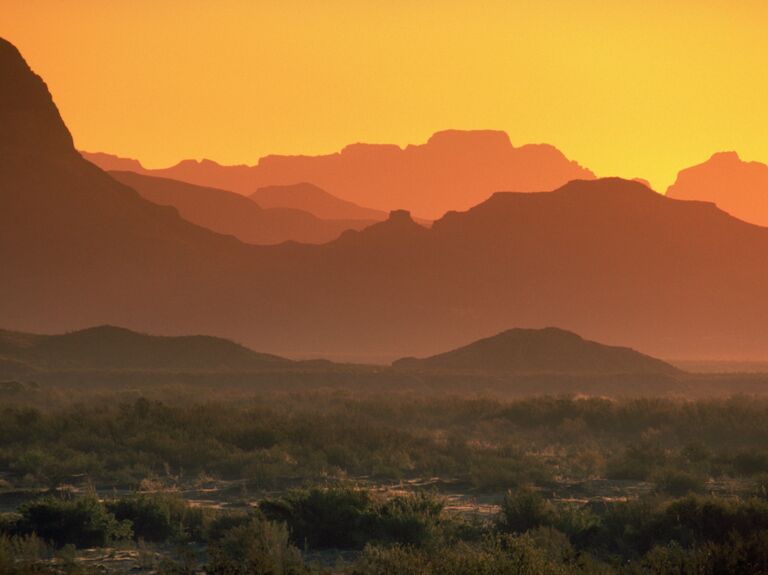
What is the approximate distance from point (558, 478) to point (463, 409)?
1889 cm

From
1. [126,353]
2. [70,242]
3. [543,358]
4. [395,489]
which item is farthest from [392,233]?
[395,489]

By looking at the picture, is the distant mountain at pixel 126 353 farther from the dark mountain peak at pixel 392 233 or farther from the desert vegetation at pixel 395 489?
the dark mountain peak at pixel 392 233

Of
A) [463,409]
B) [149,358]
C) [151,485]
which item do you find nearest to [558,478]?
[151,485]

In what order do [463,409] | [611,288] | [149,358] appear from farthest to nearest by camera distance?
[611,288], [149,358], [463,409]

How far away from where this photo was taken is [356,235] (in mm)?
188500

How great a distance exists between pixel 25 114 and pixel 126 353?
76852mm

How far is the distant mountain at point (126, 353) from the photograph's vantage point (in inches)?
3649

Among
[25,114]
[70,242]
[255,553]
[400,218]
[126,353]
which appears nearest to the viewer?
[255,553]

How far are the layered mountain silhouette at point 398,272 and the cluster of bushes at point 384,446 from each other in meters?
117

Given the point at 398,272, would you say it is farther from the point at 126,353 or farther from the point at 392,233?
the point at 126,353

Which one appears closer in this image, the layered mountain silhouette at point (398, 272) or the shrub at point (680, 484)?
the shrub at point (680, 484)

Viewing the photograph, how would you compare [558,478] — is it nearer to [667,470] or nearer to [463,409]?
[667,470]

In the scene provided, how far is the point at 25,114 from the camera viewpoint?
6442 inches

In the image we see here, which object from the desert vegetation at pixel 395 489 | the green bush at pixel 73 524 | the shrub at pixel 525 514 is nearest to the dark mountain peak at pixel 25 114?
the desert vegetation at pixel 395 489
